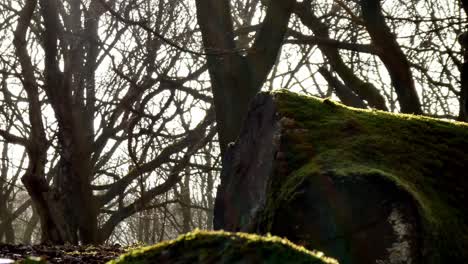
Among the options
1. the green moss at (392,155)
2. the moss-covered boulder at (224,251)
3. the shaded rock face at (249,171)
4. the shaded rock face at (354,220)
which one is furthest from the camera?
the shaded rock face at (249,171)

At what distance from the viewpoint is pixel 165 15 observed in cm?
1184

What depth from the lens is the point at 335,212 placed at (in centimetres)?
361

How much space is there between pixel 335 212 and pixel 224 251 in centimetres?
202

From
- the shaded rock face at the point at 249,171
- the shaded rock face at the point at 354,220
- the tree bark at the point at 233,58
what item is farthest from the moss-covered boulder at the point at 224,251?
the tree bark at the point at 233,58

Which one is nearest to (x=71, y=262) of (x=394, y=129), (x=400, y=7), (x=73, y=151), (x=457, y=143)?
(x=394, y=129)

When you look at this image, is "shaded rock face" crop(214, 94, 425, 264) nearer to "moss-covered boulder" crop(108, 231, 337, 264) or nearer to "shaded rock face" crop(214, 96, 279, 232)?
"shaded rock face" crop(214, 96, 279, 232)

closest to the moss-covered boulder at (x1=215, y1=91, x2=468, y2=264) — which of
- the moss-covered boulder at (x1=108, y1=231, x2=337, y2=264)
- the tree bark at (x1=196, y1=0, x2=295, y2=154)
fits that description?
the moss-covered boulder at (x1=108, y1=231, x2=337, y2=264)

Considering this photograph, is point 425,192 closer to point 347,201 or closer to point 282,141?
point 347,201

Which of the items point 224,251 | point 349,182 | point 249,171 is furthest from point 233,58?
point 224,251

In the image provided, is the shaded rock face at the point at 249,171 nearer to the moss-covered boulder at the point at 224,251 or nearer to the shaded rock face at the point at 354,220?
the shaded rock face at the point at 354,220

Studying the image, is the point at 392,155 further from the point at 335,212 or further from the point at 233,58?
the point at 233,58

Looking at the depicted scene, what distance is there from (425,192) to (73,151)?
7919 mm

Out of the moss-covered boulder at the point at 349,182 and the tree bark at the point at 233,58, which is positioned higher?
the tree bark at the point at 233,58

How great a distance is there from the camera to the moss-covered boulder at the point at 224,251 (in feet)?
5.23
